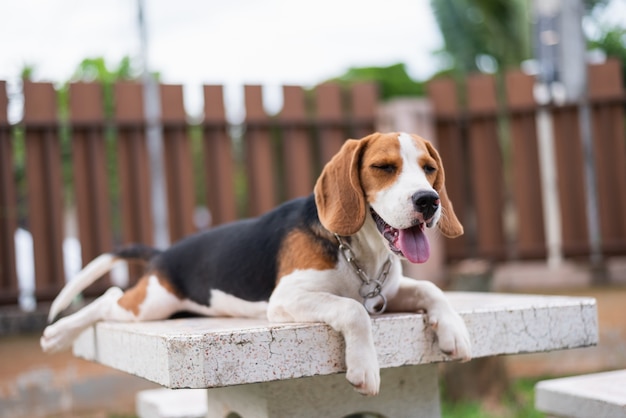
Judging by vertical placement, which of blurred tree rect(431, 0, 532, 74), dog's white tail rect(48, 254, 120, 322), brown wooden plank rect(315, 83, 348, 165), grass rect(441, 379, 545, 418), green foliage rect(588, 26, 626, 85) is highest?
blurred tree rect(431, 0, 532, 74)

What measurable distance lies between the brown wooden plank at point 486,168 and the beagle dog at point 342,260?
482 centimetres

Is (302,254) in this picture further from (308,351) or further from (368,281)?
(308,351)

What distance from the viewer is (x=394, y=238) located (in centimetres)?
302

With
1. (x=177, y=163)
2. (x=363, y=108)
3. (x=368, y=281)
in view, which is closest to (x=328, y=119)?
(x=363, y=108)

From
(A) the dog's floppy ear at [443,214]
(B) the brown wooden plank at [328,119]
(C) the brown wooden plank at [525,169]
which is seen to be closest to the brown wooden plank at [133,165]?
(B) the brown wooden plank at [328,119]

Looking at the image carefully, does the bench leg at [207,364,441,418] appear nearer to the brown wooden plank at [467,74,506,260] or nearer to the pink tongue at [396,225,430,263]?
the pink tongue at [396,225,430,263]

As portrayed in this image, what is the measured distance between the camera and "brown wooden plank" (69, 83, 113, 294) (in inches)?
280

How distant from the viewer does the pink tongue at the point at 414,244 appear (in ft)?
9.65

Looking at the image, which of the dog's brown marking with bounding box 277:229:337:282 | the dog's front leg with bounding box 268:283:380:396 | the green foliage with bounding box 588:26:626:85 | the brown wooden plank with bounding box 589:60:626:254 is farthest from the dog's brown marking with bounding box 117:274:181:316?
the green foliage with bounding box 588:26:626:85

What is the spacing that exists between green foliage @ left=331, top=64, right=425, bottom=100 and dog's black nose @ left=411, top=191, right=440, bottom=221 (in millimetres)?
21071

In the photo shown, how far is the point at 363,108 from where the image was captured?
26.4ft

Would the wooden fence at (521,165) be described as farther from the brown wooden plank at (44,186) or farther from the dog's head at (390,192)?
the dog's head at (390,192)

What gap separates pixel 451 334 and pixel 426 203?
0.55 metres

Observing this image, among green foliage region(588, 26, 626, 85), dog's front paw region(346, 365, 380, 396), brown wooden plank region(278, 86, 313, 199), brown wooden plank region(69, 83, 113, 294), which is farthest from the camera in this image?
green foliage region(588, 26, 626, 85)
